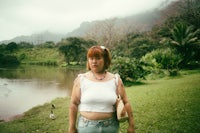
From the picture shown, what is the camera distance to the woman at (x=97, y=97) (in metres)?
2.46

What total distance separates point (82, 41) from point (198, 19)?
28342 millimetres

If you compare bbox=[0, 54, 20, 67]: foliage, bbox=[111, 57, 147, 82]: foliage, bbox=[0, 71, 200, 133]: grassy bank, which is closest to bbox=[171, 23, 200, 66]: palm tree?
bbox=[111, 57, 147, 82]: foliage

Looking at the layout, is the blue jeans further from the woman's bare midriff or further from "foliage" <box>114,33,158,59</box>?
"foliage" <box>114,33,158,59</box>

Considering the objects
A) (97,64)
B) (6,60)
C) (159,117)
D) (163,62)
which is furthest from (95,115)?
(6,60)

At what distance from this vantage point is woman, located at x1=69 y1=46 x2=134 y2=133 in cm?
246

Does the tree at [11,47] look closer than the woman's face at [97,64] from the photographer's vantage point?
No

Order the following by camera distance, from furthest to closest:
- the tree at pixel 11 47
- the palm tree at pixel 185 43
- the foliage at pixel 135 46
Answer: the tree at pixel 11 47
the foliage at pixel 135 46
the palm tree at pixel 185 43

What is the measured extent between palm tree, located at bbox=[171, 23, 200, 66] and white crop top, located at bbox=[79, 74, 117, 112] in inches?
786

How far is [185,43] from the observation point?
21.2m

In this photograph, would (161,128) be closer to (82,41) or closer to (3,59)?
(82,41)

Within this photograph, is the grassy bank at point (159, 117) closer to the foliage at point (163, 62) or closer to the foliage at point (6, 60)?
the foliage at point (163, 62)

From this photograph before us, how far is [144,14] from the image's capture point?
166750 mm

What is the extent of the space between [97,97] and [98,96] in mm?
14

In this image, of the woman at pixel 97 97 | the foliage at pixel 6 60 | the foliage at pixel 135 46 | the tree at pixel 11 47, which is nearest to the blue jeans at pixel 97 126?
the woman at pixel 97 97
